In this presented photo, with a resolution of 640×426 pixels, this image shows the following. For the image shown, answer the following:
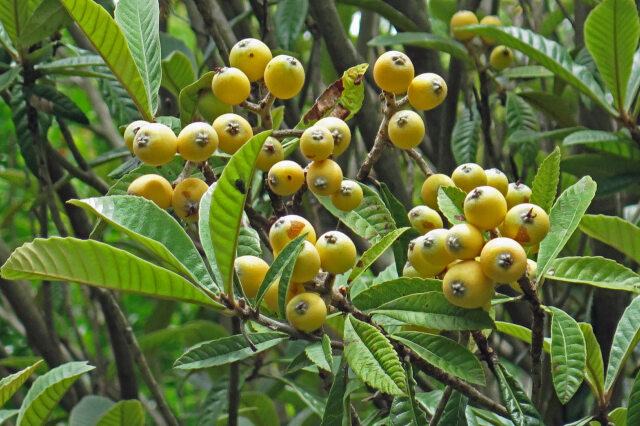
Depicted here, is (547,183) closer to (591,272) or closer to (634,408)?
(591,272)

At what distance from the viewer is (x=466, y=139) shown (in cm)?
210

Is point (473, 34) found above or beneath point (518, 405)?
above

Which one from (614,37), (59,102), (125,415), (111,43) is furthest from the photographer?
(59,102)

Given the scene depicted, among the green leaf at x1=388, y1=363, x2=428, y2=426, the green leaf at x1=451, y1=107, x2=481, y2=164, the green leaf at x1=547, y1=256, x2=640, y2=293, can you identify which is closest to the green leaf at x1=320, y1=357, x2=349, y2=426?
the green leaf at x1=388, y1=363, x2=428, y2=426

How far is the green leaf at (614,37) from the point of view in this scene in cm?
158

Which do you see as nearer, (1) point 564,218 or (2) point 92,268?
(2) point 92,268

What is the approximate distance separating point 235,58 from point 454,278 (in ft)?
1.48

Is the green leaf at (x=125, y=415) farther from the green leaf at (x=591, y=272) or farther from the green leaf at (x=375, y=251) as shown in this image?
the green leaf at (x=591, y=272)

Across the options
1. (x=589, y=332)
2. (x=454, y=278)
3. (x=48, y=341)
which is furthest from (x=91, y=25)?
(x=48, y=341)

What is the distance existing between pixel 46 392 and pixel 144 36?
567mm

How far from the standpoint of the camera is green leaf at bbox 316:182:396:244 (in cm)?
109

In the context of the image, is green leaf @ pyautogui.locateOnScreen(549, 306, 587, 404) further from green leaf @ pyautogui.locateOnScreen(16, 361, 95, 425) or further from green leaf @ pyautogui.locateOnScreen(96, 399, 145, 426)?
green leaf @ pyautogui.locateOnScreen(96, 399, 145, 426)

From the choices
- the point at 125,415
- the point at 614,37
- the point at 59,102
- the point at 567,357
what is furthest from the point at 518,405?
the point at 59,102

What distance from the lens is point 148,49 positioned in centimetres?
120
